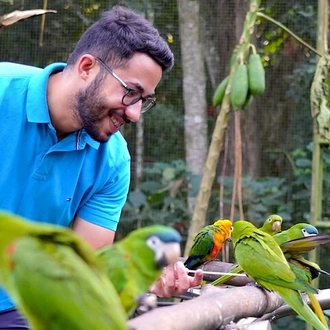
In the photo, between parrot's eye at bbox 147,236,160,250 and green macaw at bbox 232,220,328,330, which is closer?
parrot's eye at bbox 147,236,160,250

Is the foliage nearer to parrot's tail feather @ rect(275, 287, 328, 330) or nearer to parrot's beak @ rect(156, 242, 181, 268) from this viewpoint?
parrot's tail feather @ rect(275, 287, 328, 330)

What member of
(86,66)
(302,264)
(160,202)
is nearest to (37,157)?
(86,66)

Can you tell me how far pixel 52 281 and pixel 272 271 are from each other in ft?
3.57

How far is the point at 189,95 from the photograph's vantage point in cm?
420

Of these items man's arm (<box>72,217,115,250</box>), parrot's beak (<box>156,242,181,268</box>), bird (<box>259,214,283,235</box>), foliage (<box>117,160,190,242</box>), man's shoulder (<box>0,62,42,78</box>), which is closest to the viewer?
parrot's beak (<box>156,242,181,268</box>)

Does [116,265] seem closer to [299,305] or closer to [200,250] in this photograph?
[299,305]

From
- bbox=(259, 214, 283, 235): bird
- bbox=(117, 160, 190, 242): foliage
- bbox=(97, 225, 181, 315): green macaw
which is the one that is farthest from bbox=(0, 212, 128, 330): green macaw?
bbox=(117, 160, 190, 242): foliage

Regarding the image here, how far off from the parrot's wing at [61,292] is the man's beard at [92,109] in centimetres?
88

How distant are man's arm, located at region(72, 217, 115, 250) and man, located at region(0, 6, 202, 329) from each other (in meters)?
0.06

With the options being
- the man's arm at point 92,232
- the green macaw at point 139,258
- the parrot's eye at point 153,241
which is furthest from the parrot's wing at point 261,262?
the parrot's eye at point 153,241

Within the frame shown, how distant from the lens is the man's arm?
1.78 metres

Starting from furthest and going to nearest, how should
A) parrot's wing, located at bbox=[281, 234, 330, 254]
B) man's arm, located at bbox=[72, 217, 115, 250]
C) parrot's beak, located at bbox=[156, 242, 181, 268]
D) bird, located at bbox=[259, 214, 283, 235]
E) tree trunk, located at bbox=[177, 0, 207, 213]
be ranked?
tree trunk, located at bbox=[177, 0, 207, 213] < bird, located at bbox=[259, 214, 283, 235] < man's arm, located at bbox=[72, 217, 115, 250] < parrot's wing, located at bbox=[281, 234, 330, 254] < parrot's beak, located at bbox=[156, 242, 181, 268]

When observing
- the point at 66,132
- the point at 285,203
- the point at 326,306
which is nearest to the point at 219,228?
the point at 326,306

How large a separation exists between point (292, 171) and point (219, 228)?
166 cm
